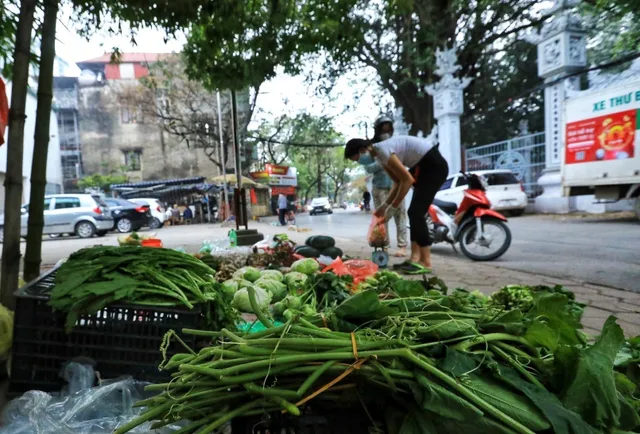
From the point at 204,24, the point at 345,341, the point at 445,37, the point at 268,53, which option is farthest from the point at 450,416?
the point at 445,37

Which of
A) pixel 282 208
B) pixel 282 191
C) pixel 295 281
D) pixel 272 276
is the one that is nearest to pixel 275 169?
pixel 282 191

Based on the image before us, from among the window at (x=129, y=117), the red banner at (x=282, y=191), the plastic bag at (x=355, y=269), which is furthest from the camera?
the red banner at (x=282, y=191)

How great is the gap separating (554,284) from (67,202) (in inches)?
640

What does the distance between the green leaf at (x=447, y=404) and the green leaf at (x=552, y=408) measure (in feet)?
0.46

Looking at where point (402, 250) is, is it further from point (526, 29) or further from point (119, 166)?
point (119, 166)

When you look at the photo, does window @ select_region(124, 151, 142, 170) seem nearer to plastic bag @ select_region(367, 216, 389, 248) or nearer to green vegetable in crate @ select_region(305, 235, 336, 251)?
green vegetable in crate @ select_region(305, 235, 336, 251)

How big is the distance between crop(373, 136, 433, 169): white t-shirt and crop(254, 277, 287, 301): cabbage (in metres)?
2.04

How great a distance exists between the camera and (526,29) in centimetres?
1422

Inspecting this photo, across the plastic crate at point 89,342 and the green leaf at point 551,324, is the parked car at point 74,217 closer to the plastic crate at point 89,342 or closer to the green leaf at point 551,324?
the plastic crate at point 89,342

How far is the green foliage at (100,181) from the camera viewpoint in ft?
95.3

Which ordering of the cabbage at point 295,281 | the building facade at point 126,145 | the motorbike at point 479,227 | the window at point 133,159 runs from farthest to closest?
the window at point 133,159 → the building facade at point 126,145 → the motorbike at point 479,227 → the cabbage at point 295,281

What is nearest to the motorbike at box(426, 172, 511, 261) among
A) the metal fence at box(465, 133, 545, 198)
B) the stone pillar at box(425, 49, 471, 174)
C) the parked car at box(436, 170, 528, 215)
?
the parked car at box(436, 170, 528, 215)

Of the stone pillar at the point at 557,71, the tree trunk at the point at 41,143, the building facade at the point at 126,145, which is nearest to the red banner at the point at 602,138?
the stone pillar at the point at 557,71

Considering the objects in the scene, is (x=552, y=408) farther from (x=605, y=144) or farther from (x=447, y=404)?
(x=605, y=144)
